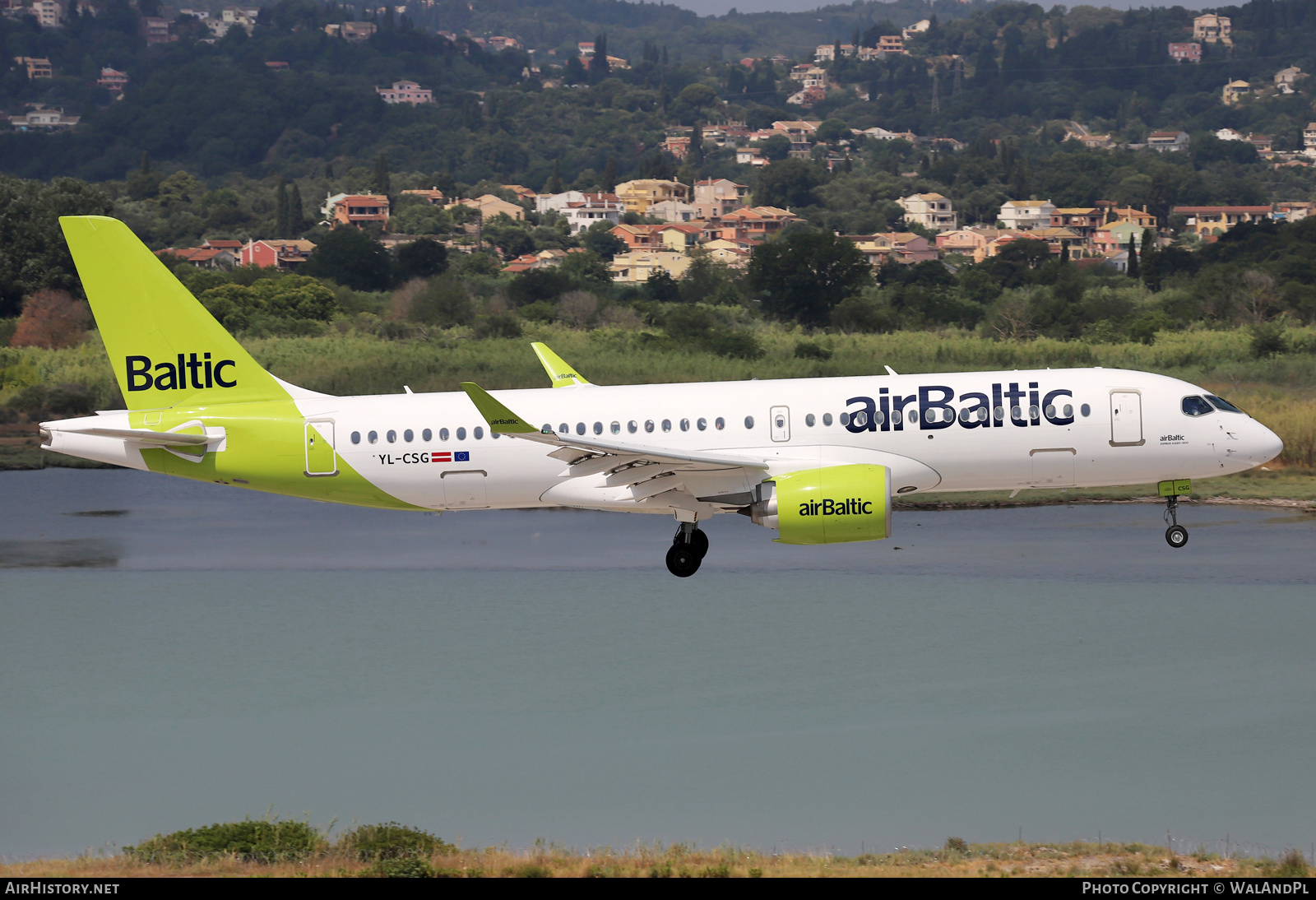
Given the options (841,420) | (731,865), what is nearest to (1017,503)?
(841,420)

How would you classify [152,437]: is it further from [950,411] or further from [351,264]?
[351,264]

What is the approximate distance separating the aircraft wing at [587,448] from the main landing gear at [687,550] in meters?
2.54

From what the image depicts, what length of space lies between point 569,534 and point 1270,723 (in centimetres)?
3571

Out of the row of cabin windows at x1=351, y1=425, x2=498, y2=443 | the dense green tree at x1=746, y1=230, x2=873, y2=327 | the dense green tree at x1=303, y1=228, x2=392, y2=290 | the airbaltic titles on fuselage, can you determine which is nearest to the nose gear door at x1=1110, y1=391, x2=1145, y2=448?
the airbaltic titles on fuselage

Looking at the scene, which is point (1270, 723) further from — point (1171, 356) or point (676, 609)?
point (1171, 356)

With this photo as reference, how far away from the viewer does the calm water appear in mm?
43781

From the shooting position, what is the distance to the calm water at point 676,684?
4378 centimetres

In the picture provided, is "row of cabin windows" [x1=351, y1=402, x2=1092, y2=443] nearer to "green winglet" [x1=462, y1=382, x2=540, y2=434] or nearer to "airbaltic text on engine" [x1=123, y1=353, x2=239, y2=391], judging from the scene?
"green winglet" [x1=462, y1=382, x2=540, y2=434]

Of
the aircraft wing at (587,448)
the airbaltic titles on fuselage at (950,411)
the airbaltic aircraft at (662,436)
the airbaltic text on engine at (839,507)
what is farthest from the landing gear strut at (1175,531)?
the aircraft wing at (587,448)

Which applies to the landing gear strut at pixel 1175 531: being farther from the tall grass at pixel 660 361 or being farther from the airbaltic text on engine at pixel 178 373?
the tall grass at pixel 660 361

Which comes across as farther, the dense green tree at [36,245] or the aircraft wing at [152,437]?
the dense green tree at [36,245]

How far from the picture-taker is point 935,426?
35562mm

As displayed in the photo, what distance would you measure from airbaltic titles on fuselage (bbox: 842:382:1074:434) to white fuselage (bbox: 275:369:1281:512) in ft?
0.09
